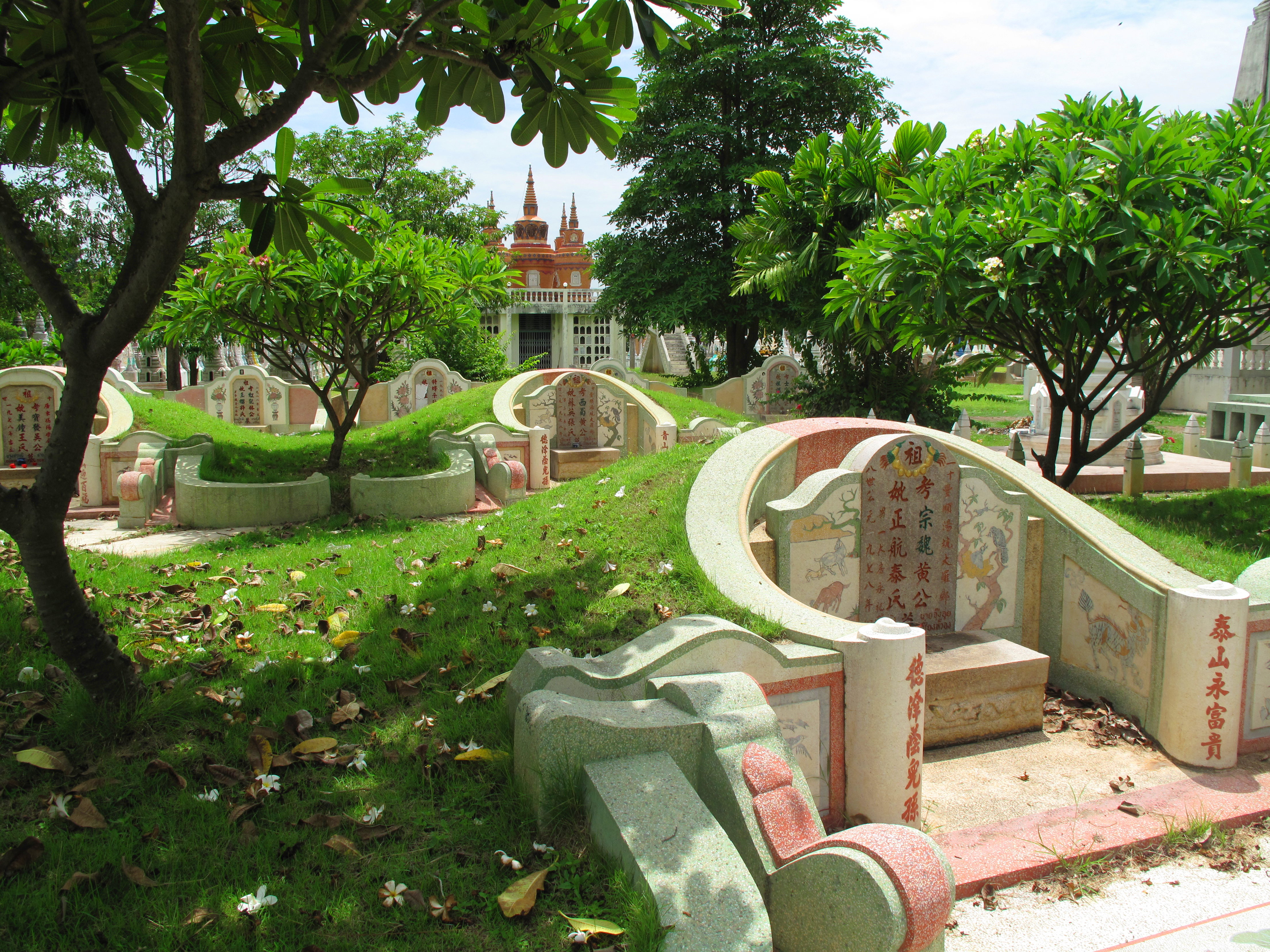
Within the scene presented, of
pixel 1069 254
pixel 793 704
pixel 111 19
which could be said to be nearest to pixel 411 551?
pixel 793 704

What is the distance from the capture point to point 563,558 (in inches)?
265

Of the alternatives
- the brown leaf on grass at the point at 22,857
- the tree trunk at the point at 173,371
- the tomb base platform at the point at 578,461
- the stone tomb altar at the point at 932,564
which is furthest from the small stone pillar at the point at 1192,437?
the tree trunk at the point at 173,371

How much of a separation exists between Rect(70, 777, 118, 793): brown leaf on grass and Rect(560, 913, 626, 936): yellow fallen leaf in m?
2.16

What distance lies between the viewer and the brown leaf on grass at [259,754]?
406 centimetres

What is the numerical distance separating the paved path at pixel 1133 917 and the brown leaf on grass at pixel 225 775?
11.0ft

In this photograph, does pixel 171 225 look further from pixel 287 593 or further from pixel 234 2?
pixel 287 593

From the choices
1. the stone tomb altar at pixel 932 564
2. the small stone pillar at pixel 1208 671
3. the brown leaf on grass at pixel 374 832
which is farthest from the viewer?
the stone tomb altar at pixel 932 564

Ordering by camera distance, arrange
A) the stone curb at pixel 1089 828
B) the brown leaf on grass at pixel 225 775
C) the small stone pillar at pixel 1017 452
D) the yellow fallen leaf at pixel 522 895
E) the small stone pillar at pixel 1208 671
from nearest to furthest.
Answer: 1. the yellow fallen leaf at pixel 522 895
2. the brown leaf on grass at pixel 225 775
3. the stone curb at pixel 1089 828
4. the small stone pillar at pixel 1208 671
5. the small stone pillar at pixel 1017 452

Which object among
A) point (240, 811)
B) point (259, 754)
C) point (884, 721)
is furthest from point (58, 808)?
point (884, 721)

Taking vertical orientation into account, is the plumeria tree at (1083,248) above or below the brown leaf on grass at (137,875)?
above

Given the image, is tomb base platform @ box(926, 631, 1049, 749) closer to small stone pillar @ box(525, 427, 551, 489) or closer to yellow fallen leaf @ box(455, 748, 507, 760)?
yellow fallen leaf @ box(455, 748, 507, 760)

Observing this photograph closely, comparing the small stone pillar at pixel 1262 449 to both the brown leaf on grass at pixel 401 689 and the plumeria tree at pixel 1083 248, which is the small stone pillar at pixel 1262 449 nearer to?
the plumeria tree at pixel 1083 248

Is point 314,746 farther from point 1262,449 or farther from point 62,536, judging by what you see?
point 1262,449

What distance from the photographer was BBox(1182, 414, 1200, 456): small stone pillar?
667 inches
